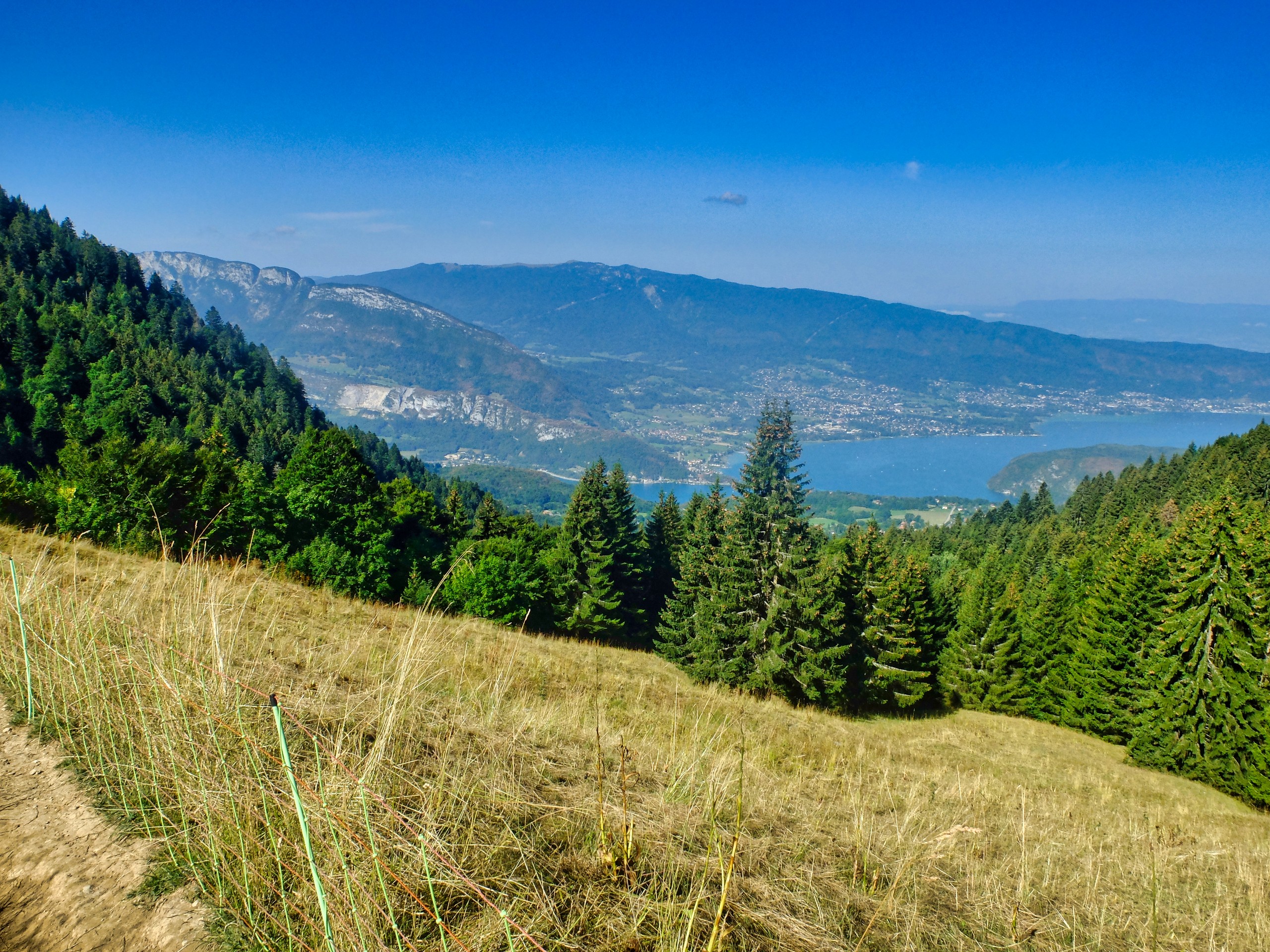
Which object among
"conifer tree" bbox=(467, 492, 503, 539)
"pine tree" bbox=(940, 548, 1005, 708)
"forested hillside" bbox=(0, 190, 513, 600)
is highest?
"forested hillside" bbox=(0, 190, 513, 600)

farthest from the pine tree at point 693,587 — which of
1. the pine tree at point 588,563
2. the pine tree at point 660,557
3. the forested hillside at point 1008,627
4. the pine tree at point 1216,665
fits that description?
the pine tree at point 1216,665

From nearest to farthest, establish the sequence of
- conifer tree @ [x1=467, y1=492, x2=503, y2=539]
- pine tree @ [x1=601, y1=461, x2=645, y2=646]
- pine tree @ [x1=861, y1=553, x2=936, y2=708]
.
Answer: pine tree @ [x1=861, y1=553, x2=936, y2=708] < pine tree @ [x1=601, y1=461, x2=645, y2=646] < conifer tree @ [x1=467, y1=492, x2=503, y2=539]

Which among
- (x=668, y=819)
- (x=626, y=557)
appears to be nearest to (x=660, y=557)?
(x=626, y=557)

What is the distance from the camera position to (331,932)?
2414 millimetres

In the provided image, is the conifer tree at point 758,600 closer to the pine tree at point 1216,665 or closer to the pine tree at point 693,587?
the pine tree at point 693,587

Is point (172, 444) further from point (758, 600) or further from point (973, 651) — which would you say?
point (973, 651)

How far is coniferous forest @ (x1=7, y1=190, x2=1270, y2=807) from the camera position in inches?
786

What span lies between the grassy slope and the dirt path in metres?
0.94

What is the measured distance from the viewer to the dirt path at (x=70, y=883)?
2.61 meters

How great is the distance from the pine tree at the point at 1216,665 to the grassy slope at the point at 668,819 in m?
15.2

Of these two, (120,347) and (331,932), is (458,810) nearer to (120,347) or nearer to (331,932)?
(331,932)

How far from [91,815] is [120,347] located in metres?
77.2

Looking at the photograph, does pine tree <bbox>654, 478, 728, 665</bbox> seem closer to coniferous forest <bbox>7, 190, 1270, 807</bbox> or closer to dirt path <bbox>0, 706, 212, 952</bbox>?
coniferous forest <bbox>7, 190, 1270, 807</bbox>

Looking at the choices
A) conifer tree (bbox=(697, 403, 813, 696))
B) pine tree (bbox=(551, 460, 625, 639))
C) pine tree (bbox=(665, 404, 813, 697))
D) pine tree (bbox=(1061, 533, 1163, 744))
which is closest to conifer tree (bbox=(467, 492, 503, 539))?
pine tree (bbox=(551, 460, 625, 639))
